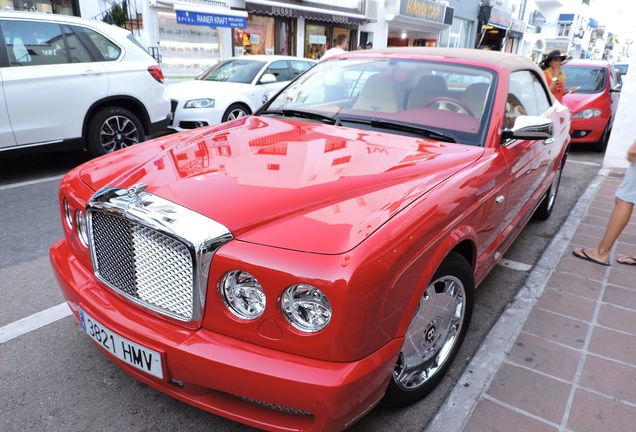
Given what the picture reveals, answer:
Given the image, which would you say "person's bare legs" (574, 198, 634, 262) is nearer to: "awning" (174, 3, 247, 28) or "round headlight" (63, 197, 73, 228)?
"round headlight" (63, 197, 73, 228)

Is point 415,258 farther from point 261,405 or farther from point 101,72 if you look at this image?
point 101,72

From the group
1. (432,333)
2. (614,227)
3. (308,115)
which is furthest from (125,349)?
(614,227)

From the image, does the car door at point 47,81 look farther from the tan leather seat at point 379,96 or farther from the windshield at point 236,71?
the tan leather seat at point 379,96

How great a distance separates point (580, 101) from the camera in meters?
8.29

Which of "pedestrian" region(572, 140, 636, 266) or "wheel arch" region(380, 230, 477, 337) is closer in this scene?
"wheel arch" region(380, 230, 477, 337)

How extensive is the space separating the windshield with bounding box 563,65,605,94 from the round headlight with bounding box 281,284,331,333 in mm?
9038

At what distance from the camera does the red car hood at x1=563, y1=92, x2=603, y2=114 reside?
A: 8.20m

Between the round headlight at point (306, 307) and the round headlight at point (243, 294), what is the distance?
94 mm

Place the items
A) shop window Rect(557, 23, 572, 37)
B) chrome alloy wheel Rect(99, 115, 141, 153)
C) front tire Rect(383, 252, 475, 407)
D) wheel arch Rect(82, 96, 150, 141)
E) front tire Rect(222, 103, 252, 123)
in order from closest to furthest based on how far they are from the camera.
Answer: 1. front tire Rect(383, 252, 475, 407)
2. wheel arch Rect(82, 96, 150, 141)
3. chrome alloy wheel Rect(99, 115, 141, 153)
4. front tire Rect(222, 103, 252, 123)
5. shop window Rect(557, 23, 572, 37)

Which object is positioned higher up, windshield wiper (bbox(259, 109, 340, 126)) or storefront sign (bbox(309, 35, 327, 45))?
storefront sign (bbox(309, 35, 327, 45))

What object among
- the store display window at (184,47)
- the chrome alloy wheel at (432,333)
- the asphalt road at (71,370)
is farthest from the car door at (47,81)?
the store display window at (184,47)

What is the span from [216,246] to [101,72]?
5126 mm

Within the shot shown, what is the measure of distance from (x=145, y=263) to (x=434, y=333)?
136cm

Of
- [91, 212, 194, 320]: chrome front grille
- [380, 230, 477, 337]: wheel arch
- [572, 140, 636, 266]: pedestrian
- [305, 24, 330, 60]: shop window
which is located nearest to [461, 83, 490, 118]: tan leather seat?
[380, 230, 477, 337]: wheel arch
